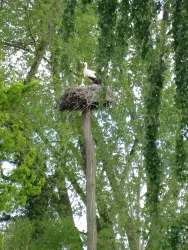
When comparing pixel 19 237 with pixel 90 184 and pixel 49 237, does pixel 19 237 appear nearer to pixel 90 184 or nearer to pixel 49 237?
pixel 49 237

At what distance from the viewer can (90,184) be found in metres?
18.0

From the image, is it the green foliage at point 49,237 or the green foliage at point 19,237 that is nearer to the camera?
the green foliage at point 49,237

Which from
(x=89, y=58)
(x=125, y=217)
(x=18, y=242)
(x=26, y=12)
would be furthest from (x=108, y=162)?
(x=26, y=12)

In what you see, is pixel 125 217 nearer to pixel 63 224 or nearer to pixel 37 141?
pixel 63 224

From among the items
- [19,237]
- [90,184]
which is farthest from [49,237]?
[90,184]

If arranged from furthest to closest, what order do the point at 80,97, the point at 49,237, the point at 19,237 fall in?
the point at 19,237 → the point at 49,237 → the point at 80,97

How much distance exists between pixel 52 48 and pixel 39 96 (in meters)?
2.03

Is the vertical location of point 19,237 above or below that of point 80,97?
below

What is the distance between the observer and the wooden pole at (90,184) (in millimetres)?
17500

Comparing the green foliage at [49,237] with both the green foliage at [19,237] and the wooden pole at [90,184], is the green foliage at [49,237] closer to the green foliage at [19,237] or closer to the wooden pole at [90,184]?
the green foliage at [19,237]

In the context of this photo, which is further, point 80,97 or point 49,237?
point 49,237

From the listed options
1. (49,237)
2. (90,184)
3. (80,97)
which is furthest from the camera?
(49,237)

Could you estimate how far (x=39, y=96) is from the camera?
21.2 metres

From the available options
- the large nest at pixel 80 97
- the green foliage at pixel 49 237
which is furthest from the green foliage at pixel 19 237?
the large nest at pixel 80 97
